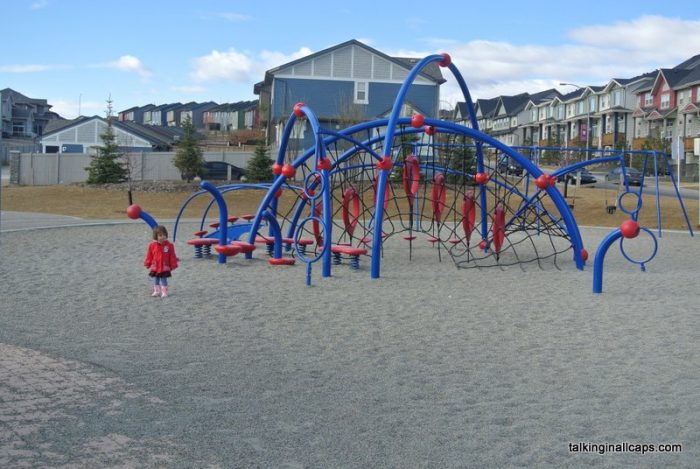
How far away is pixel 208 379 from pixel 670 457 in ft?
12.1

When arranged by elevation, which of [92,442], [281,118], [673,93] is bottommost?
[92,442]

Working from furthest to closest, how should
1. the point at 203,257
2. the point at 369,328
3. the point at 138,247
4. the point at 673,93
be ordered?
the point at 673,93 < the point at 138,247 < the point at 203,257 < the point at 369,328

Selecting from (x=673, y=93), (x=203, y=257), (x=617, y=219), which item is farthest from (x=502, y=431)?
(x=673, y=93)

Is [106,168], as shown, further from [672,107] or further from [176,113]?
[176,113]

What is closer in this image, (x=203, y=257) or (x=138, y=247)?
(x=203, y=257)

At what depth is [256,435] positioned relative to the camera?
559 centimetres

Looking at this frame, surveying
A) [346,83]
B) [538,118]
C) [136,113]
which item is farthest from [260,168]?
[136,113]

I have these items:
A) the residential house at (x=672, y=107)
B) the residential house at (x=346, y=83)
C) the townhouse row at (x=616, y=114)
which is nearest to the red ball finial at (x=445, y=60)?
the residential house at (x=346, y=83)

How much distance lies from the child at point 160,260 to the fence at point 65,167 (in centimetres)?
3223

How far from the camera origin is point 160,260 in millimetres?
11148

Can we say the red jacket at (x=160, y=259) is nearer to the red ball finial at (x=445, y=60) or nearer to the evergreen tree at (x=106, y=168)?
the red ball finial at (x=445, y=60)

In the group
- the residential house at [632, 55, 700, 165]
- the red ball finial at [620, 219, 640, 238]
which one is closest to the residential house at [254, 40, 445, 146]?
the residential house at [632, 55, 700, 165]

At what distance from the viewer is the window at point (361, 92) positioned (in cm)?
4956

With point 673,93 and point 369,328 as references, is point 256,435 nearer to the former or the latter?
point 369,328
